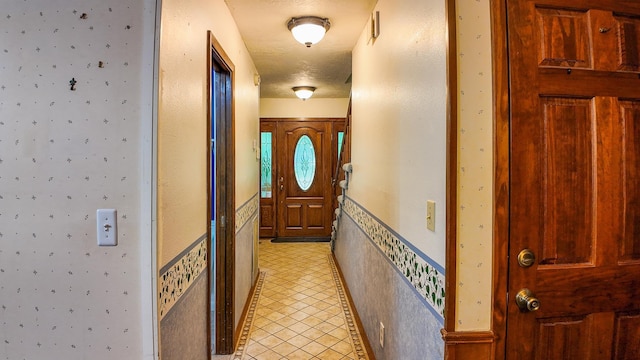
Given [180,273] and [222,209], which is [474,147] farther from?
[222,209]

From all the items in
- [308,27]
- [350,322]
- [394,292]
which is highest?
[308,27]

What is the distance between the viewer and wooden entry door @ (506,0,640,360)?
44.9 inches

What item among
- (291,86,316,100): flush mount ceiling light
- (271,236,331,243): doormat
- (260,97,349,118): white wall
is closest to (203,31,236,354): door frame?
(291,86,316,100): flush mount ceiling light

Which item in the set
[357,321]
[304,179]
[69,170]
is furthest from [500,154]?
[304,179]

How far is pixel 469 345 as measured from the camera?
45.7 inches

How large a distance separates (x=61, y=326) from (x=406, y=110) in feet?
5.15

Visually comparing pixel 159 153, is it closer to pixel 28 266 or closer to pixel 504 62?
pixel 28 266

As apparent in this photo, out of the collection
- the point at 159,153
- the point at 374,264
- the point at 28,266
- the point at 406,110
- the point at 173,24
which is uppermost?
the point at 173,24

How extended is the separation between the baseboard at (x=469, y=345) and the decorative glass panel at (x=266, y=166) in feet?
16.6

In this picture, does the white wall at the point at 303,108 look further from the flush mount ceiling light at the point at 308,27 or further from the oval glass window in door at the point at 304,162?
the flush mount ceiling light at the point at 308,27

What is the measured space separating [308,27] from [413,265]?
1827 mm

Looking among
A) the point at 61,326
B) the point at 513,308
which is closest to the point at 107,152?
the point at 61,326

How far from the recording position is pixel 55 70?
3.59ft

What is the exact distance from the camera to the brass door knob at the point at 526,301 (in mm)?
1129
